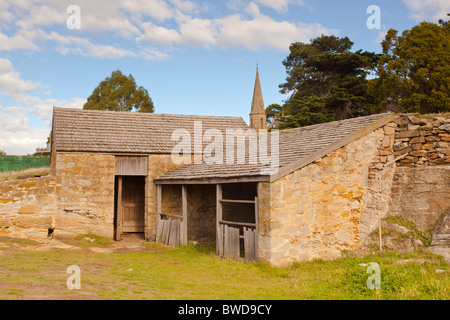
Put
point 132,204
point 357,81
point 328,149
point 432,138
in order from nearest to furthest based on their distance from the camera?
point 328,149
point 432,138
point 132,204
point 357,81

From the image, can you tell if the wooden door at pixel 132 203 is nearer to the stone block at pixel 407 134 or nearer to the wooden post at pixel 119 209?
the wooden post at pixel 119 209

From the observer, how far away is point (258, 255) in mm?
9766

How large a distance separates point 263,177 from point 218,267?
2.55 meters

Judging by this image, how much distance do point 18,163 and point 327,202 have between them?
85.0 feet

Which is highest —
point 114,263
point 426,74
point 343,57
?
point 343,57

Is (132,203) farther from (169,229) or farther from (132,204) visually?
(169,229)

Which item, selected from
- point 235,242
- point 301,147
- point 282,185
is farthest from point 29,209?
point 301,147

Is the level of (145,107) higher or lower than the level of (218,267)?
higher

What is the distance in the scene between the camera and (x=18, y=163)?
2903cm

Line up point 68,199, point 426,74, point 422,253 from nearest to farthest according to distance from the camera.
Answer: point 422,253
point 68,199
point 426,74

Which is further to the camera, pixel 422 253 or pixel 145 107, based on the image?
pixel 145 107

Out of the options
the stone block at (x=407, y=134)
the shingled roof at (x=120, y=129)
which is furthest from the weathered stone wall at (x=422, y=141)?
the shingled roof at (x=120, y=129)
